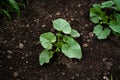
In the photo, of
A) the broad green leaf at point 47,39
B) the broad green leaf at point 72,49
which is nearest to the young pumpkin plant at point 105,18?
the broad green leaf at point 72,49

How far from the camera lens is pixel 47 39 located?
7.79 feet

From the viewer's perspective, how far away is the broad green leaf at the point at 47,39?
233 cm

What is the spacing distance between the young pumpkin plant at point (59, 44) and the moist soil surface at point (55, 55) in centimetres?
7

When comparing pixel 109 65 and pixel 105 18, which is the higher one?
pixel 105 18

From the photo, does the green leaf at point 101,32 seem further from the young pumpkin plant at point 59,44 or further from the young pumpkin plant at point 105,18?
the young pumpkin plant at point 59,44

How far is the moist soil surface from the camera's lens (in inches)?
90.7

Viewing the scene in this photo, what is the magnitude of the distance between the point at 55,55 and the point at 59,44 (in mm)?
107

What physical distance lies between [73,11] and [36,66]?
778 millimetres

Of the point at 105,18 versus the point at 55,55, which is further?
the point at 105,18

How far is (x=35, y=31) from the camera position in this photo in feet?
8.71

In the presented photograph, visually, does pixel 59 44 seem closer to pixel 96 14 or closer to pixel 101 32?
pixel 101 32

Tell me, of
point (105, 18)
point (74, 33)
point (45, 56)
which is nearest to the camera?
point (45, 56)

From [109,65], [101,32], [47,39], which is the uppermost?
[47,39]

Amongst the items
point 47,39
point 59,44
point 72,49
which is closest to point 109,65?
point 72,49
